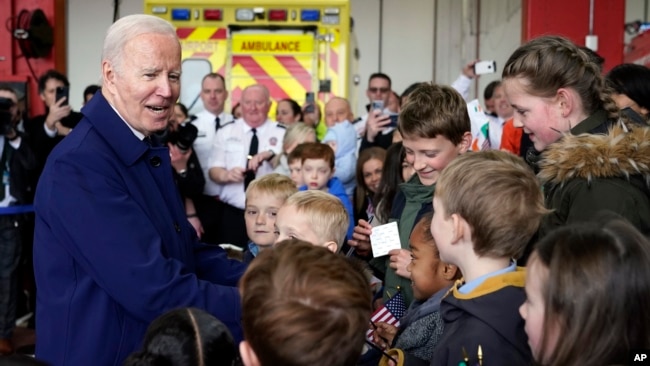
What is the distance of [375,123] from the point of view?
738 centimetres

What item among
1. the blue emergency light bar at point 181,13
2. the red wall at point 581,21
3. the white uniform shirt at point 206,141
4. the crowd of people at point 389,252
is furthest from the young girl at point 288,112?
the crowd of people at point 389,252

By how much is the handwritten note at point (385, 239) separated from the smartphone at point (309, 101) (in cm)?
518

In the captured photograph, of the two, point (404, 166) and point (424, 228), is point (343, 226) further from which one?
point (404, 166)

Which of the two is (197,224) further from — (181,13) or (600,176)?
(600,176)

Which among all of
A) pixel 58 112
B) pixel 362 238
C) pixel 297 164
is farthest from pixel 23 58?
pixel 362 238

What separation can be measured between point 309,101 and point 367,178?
2960 millimetres

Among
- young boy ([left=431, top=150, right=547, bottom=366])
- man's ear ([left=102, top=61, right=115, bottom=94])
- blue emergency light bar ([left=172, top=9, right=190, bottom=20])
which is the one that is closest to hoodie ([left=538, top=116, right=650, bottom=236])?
young boy ([left=431, top=150, right=547, bottom=366])

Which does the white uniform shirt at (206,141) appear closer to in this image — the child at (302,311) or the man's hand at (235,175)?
the man's hand at (235,175)

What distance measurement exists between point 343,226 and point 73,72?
7.95 meters

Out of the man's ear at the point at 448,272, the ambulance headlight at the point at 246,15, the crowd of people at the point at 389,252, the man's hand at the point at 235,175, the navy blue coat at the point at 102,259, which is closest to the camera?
the crowd of people at the point at 389,252

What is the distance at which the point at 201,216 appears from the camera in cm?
770

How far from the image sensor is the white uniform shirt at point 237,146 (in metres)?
7.70

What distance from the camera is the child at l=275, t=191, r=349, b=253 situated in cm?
369

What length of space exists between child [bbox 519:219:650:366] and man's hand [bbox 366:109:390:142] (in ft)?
17.2
